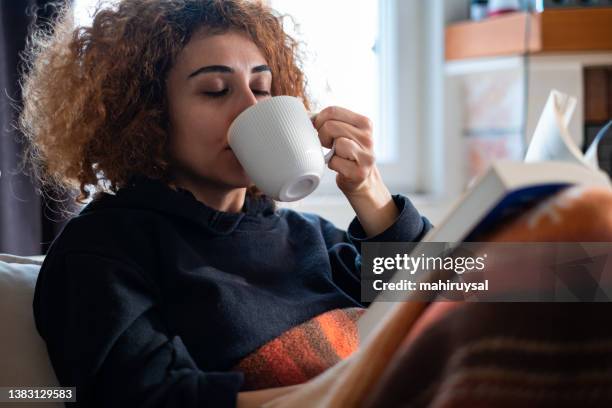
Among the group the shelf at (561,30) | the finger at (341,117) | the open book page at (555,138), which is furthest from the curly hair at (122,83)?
the shelf at (561,30)

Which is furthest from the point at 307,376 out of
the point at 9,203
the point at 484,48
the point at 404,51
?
the point at 404,51

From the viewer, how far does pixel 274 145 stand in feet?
3.08

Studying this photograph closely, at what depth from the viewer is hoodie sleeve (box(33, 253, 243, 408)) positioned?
2.59 ft

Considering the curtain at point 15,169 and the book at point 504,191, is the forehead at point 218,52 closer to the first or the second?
the book at point 504,191

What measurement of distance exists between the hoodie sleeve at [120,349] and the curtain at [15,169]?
0.85 m

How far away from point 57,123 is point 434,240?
646 mm

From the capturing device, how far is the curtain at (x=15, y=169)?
1701mm

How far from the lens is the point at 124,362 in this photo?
802 millimetres

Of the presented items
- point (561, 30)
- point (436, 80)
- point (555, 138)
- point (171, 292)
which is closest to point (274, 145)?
point (171, 292)

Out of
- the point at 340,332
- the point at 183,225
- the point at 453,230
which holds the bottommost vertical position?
the point at 340,332

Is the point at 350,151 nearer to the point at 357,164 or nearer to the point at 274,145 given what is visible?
the point at 357,164

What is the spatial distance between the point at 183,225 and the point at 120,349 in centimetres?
21

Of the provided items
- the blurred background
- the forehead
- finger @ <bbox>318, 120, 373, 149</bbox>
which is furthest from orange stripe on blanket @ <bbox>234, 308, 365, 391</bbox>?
the blurred background

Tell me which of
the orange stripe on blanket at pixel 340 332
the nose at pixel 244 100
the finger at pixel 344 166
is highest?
the nose at pixel 244 100
